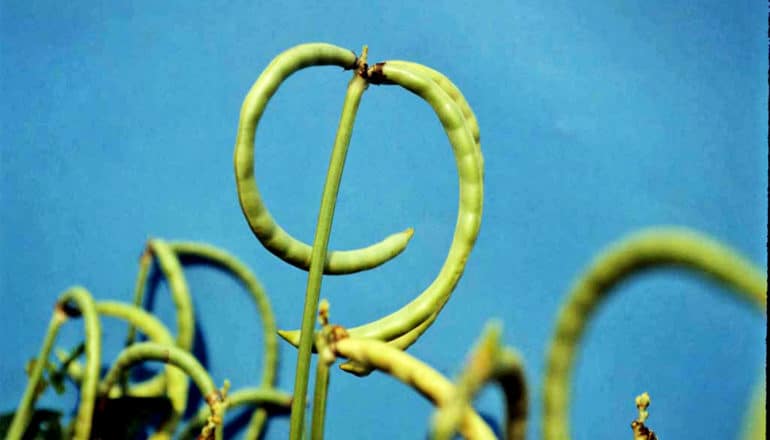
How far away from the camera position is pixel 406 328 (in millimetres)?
364

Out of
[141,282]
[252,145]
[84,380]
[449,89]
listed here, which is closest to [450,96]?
[449,89]

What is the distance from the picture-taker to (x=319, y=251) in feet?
1.12

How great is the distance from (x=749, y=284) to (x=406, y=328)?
0.81 ft

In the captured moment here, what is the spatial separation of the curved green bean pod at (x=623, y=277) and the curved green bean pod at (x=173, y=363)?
26 centimetres

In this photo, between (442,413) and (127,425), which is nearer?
(442,413)

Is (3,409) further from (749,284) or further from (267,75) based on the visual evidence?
(749,284)

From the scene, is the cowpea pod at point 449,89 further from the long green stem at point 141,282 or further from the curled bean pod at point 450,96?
the long green stem at point 141,282

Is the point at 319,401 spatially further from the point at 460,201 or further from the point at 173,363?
the point at 173,363

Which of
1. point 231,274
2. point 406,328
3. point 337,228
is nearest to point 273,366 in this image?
point 231,274

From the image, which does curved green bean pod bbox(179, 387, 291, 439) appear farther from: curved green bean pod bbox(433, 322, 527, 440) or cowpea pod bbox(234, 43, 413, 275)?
curved green bean pod bbox(433, 322, 527, 440)

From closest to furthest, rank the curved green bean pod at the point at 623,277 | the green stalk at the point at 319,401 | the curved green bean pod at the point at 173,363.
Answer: the curved green bean pod at the point at 623,277, the green stalk at the point at 319,401, the curved green bean pod at the point at 173,363

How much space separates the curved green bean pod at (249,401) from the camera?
2.77 ft

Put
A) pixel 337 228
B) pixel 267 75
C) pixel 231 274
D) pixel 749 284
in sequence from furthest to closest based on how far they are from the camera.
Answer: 1. pixel 231 274
2. pixel 337 228
3. pixel 267 75
4. pixel 749 284

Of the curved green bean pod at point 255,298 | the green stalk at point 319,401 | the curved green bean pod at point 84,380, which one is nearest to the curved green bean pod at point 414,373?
the green stalk at point 319,401
